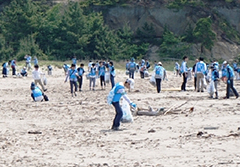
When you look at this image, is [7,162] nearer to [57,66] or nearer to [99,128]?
[99,128]

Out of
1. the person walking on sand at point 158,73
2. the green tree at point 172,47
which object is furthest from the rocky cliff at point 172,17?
the person walking on sand at point 158,73

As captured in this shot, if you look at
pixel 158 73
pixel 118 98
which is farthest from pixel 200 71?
pixel 118 98

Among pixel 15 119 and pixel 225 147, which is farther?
pixel 15 119

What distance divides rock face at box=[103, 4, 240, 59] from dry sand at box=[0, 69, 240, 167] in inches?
1793

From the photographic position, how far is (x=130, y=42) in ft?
215

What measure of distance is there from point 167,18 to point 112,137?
55.1m

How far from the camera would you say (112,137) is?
44.2 ft

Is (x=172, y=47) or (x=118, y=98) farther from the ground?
(x=172, y=47)

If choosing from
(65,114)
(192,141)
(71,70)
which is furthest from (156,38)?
(192,141)

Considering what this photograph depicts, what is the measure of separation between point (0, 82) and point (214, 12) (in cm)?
3675

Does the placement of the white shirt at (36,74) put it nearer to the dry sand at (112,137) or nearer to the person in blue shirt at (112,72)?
the person in blue shirt at (112,72)

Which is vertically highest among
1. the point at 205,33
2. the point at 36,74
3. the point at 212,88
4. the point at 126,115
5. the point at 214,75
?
the point at 205,33

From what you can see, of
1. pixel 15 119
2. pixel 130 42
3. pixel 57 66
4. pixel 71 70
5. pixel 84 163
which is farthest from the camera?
pixel 130 42

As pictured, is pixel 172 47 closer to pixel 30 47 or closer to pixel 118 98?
pixel 30 47
